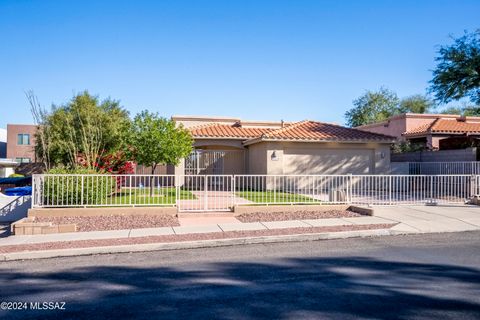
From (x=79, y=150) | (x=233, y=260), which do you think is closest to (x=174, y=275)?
(x=233, y=260)

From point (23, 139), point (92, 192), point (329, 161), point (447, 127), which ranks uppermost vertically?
point (23, 139)

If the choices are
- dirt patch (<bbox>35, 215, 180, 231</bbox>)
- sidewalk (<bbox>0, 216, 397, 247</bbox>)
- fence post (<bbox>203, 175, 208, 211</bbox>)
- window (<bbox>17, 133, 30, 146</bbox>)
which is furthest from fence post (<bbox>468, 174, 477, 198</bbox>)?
window (<bbox>17, 133, 30, 146</bbox>)

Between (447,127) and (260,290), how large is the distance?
26270 mm

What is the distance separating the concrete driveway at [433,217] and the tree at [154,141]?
7.93 metres

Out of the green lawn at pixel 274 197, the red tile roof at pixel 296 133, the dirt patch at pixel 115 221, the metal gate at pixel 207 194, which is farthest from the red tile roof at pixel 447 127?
the dirt patch at pixel 115 221

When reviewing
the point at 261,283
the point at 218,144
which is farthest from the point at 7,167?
the point at 261,283

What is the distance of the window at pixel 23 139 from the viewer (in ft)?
174

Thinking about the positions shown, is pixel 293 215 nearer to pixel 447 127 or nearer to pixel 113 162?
pixel 113 162

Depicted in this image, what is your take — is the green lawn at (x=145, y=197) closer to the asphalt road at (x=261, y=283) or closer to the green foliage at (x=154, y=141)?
the green foliage at (x=154, y=141)

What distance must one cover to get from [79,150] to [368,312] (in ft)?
57.8

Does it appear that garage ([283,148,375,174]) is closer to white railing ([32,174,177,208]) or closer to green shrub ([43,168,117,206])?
white railing ([32,174,177,208])

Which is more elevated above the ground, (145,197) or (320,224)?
(145,197)

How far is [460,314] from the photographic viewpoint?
185 inches

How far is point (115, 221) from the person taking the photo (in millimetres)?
11586
